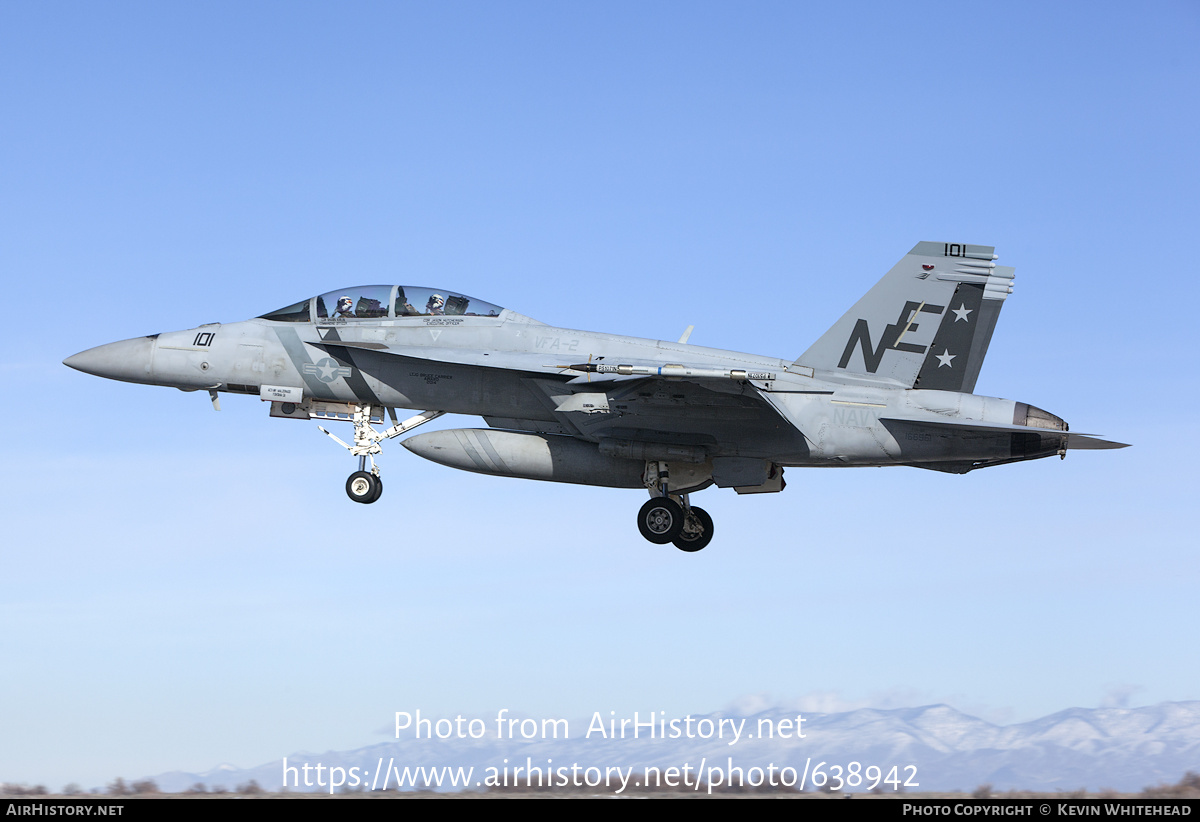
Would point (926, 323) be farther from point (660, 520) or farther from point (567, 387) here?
point (567, 387)

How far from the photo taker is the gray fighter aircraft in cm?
1762

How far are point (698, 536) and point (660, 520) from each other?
2.99ft

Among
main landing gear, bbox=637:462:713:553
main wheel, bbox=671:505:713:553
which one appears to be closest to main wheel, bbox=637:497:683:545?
main landing gear, bbox=637:462:713:553

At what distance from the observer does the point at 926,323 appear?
60.0ft

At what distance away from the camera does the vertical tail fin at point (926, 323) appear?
18250 mm

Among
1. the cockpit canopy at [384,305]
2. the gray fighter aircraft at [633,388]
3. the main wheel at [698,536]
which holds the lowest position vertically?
the main wheel at [698,536]

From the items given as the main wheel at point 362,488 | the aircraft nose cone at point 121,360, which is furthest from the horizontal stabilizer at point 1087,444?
the aircraft nose cone at point 121,360

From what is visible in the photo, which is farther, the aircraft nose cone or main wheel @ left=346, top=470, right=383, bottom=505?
the aircraft nose cone

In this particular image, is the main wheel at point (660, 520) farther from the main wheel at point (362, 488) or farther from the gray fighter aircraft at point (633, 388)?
the main wheel at point (362, 488)

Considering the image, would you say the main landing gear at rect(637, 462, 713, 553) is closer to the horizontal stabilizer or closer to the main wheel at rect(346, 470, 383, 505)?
the main wheel at rect(346, 470, 383, 505)

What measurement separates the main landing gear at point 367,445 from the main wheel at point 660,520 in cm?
341

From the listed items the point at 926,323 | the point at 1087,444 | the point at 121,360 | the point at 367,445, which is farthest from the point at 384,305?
the point at 1087,444

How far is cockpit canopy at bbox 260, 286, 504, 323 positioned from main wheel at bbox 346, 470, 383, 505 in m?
2.39
